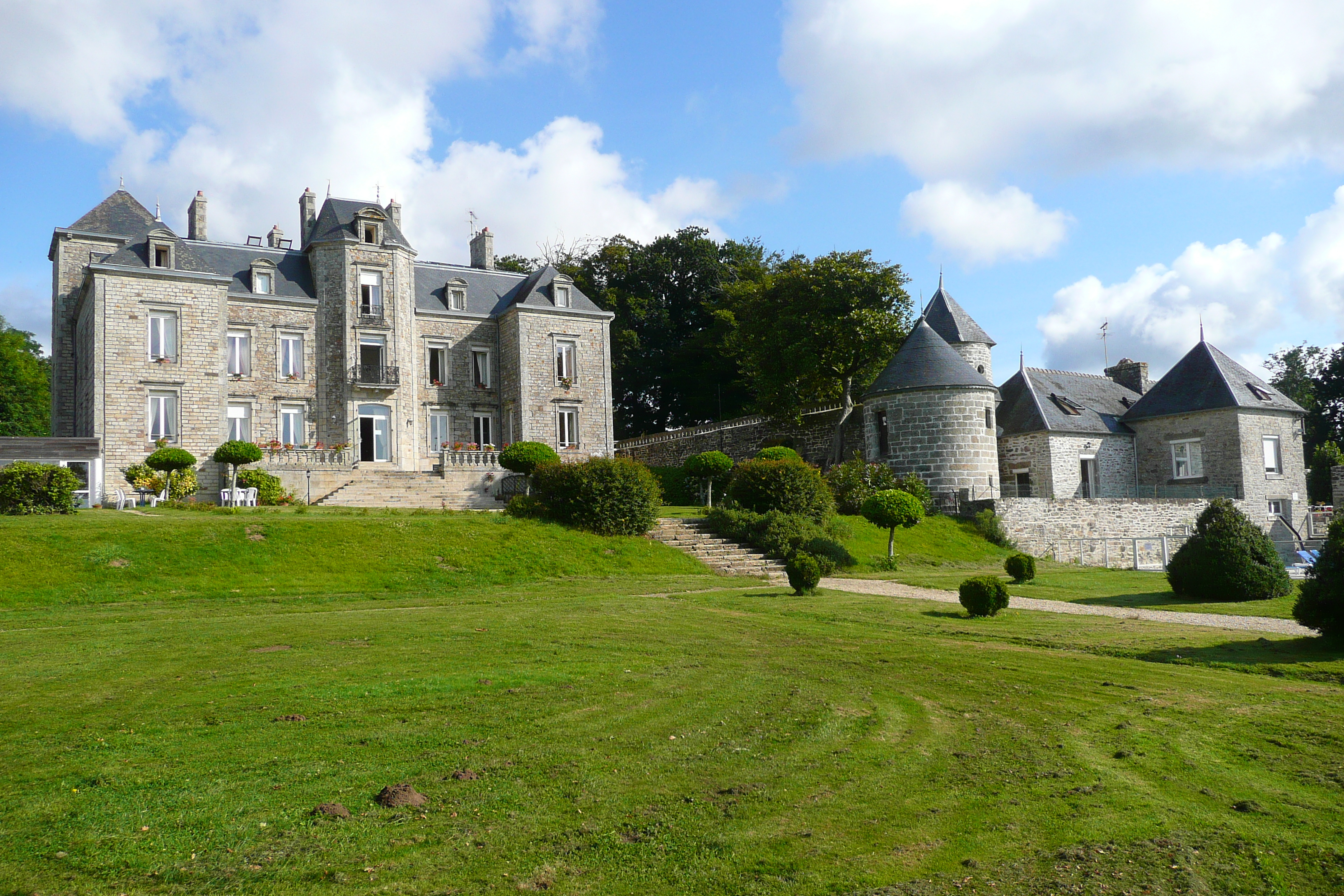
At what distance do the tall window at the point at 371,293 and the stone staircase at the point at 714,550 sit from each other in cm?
1666

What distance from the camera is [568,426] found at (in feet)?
121

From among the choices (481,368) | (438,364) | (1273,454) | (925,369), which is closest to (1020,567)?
(925,369)

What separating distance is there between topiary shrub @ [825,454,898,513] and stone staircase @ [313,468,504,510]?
10.3 meters

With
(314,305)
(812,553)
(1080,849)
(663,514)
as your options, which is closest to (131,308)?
(314,305)

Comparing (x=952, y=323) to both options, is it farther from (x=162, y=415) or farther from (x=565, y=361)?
(x=162, y=415)

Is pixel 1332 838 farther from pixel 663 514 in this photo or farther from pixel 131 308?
pixel 131 308

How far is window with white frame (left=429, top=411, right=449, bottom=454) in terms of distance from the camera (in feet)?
118

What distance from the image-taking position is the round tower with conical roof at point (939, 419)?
91.7 feet

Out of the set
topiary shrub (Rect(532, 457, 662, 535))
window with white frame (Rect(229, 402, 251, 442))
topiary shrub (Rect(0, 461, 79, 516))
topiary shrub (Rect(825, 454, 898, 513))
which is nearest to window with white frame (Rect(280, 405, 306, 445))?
window with white frame (Rect(229, 402, 251, 442))

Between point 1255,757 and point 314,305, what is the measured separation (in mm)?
33482

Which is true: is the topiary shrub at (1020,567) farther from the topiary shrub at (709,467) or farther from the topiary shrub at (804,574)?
the topiary shrub at (709,467)

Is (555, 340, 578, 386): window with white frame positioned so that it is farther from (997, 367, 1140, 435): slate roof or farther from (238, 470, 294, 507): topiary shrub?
(997, 367, 1140, 435): slate roof

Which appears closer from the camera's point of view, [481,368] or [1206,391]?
[1206,391]

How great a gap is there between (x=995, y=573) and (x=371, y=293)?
24.2 meters
